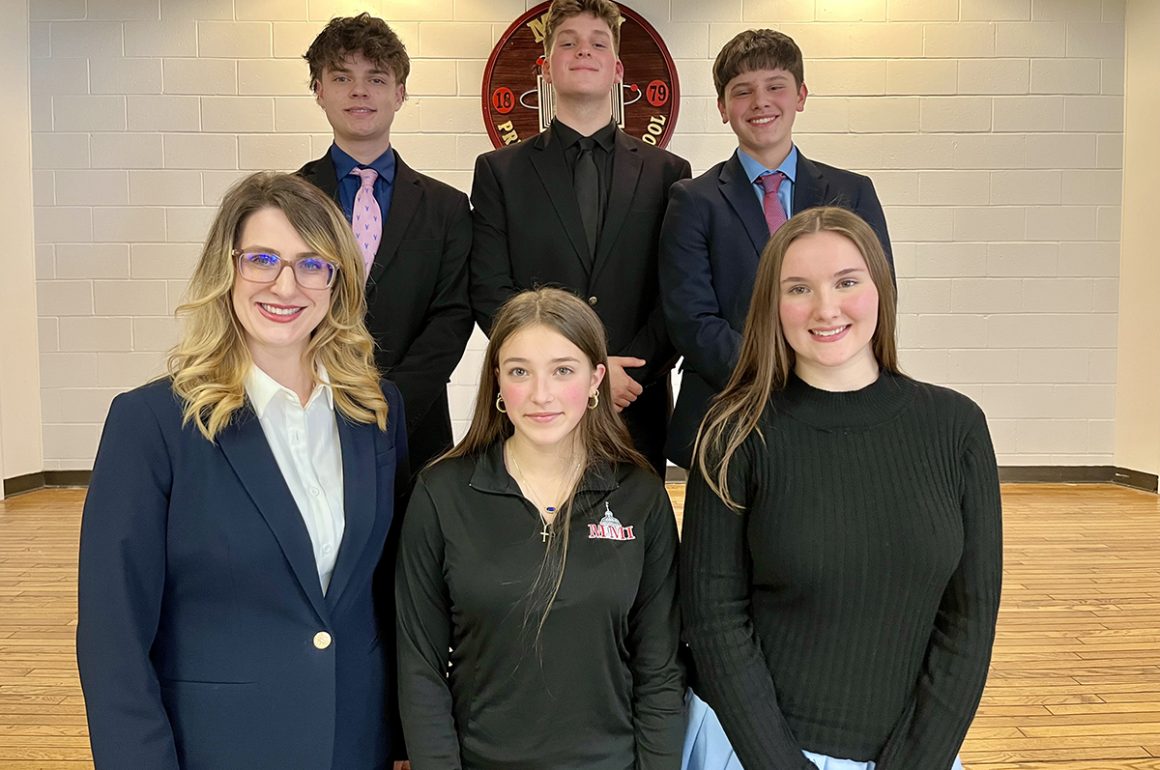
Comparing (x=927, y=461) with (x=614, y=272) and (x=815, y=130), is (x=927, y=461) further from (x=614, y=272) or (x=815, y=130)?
(x=815, y=130)

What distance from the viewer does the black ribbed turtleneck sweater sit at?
1.53 meters

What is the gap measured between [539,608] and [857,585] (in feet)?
1.65

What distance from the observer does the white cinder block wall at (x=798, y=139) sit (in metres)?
6.14

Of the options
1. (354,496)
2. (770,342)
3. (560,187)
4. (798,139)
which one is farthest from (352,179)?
(798,139)

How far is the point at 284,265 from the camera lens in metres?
1.55

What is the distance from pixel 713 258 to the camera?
2518 mm

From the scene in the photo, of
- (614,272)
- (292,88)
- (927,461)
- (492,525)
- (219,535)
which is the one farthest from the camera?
(292,88)

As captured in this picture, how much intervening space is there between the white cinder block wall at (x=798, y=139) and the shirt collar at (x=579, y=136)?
369 centimetres

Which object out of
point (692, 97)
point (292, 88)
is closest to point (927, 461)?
point (692, 97)

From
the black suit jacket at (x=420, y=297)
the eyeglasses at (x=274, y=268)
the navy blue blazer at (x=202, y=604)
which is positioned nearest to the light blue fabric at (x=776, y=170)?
the black suit jacket at (x=420, y=297)

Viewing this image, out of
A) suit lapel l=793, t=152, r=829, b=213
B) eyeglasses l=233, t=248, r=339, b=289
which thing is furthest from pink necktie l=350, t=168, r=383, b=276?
suit lapel l=793, t=152, r=829, b=213

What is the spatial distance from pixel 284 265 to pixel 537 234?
1.15m

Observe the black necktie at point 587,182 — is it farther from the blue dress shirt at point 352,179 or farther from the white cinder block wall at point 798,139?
the white cinder block wall at point 798,139

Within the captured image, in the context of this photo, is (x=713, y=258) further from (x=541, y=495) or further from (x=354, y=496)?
(x=354, y=496)
